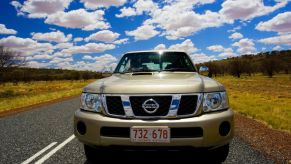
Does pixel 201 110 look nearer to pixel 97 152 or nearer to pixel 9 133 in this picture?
pixel 97 152

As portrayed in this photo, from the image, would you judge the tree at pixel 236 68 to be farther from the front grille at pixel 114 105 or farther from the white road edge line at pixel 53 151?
the front grille at pixel 114 105

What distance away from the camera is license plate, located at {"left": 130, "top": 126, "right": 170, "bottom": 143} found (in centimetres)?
344

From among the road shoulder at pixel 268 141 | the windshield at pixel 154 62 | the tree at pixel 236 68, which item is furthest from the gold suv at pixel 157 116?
the tree at pixel 236 68

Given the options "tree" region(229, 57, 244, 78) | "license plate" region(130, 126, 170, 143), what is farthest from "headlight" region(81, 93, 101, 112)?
"tree" region(229, 57, 244, 78)

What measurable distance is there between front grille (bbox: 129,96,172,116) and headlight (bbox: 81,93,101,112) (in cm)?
48

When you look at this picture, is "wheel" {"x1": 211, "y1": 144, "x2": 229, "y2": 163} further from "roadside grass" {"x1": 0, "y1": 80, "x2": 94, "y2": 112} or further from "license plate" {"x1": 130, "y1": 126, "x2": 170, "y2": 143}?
"roadside grass" {"x1": 0, "y1": 80, "x2": 94, "y2": 112}

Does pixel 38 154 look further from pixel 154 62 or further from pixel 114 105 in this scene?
pixel 154 62

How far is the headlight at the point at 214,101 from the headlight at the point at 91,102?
1268 millimetres

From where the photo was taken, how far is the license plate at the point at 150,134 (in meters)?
3.44

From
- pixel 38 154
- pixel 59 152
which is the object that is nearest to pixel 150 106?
pixel 59 152

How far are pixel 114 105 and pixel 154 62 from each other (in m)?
2.09

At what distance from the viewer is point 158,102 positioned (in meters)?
3.53

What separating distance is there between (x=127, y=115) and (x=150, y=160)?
1.43 metres

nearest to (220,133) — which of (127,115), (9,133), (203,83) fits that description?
(203,83)
